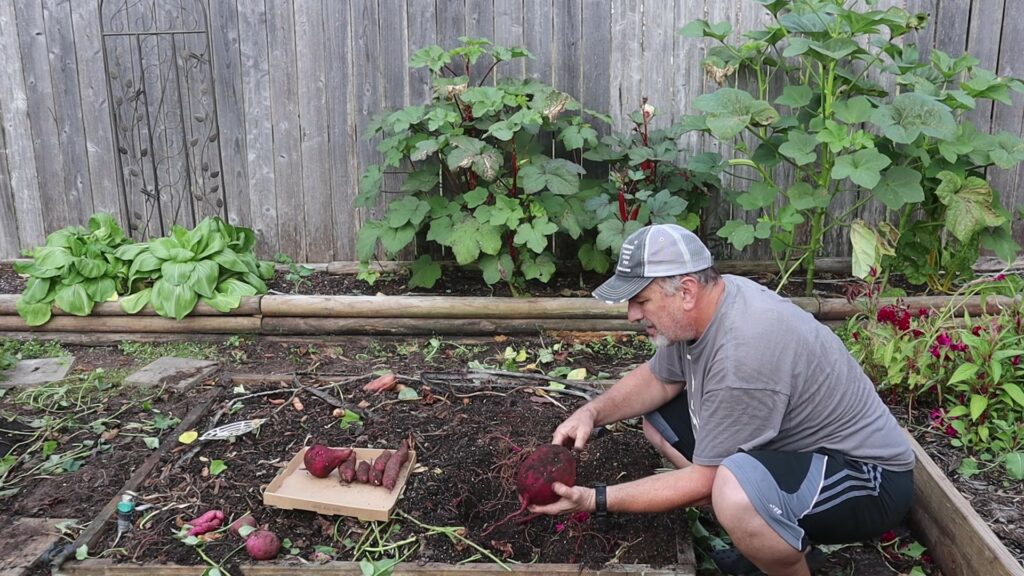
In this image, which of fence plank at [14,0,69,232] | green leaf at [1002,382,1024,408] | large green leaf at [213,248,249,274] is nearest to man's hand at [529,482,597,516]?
green leaf at [1002,382,1024,408]

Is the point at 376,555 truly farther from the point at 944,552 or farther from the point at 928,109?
the point at 928,109

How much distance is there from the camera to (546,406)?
4.05 metres

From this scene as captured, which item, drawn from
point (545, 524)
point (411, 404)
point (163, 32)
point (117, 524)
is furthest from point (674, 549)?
point (163, 32)

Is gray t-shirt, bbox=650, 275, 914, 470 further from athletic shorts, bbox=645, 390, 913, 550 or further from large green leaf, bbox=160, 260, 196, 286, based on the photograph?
large green leaf, bbox=160, 260, 196, 286

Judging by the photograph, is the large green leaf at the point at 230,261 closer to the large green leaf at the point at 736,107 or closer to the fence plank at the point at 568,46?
the fence plank at the point at 568,46

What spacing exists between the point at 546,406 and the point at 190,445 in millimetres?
1603

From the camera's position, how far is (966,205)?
488cm

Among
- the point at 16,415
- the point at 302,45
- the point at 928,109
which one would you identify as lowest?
the point at 16,415

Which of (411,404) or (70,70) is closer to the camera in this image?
(411,404)

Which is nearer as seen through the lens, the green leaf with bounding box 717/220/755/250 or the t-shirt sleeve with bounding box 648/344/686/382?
the t-shirt sleeve with bounding box 648/344/686/382

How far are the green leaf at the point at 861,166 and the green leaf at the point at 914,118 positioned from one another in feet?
0.44

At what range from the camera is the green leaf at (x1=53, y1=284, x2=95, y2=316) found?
5250 millimetres

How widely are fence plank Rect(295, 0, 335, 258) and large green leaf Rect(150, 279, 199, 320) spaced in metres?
0.98

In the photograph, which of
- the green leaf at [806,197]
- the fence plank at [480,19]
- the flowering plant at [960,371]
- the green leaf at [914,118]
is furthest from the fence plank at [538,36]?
the flowering plant at [960,371]
